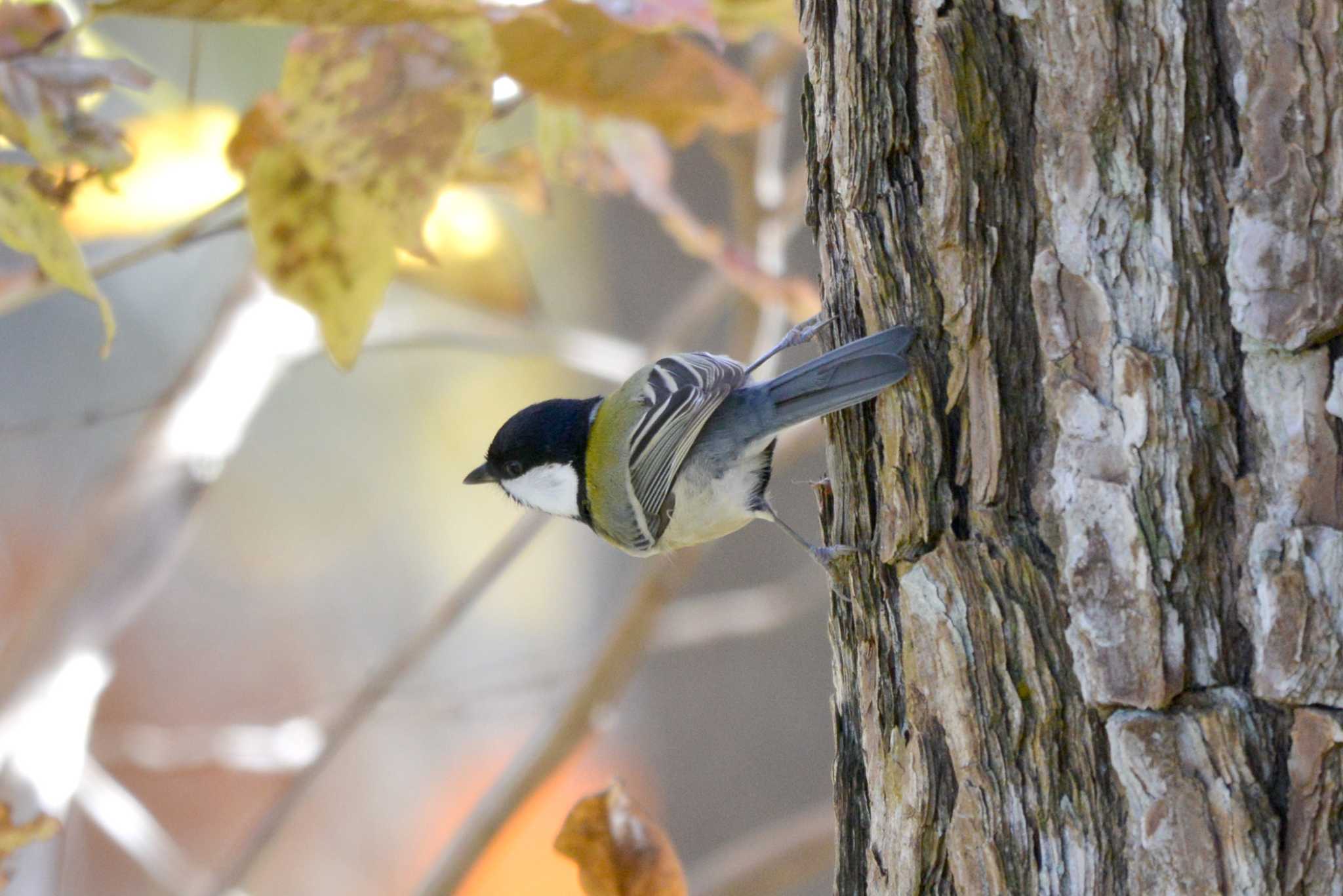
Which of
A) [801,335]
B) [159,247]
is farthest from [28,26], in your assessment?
[801,335]

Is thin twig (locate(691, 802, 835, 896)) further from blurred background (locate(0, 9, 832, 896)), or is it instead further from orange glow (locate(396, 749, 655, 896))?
orange glow (locate(396, 749, 655, 896))

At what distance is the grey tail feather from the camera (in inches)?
31.7

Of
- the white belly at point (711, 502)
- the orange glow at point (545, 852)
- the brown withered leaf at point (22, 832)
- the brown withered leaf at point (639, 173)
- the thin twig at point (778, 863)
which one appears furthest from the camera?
the orange glow at point (545, 852)

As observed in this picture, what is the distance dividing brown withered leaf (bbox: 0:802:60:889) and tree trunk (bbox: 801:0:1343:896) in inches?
23.9

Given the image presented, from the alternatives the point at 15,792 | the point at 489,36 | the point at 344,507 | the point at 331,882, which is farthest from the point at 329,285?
the point at 331,882

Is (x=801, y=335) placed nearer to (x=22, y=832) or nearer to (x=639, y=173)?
(x=639, y=173)

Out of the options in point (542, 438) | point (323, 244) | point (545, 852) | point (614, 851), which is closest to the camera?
point (614, 851)

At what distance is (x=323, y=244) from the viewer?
36.8 inches

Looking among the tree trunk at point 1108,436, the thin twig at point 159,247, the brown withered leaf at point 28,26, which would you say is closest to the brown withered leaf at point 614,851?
the tree trunk at point 1108,436

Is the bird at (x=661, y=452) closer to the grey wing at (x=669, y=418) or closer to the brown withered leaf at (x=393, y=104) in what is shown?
the grey wing at (x=669, y=418)

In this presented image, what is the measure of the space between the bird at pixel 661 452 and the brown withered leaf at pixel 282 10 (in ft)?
1.62

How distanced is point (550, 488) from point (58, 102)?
93cm

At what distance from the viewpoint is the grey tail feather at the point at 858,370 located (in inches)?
31.7

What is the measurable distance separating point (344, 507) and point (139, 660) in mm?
861
